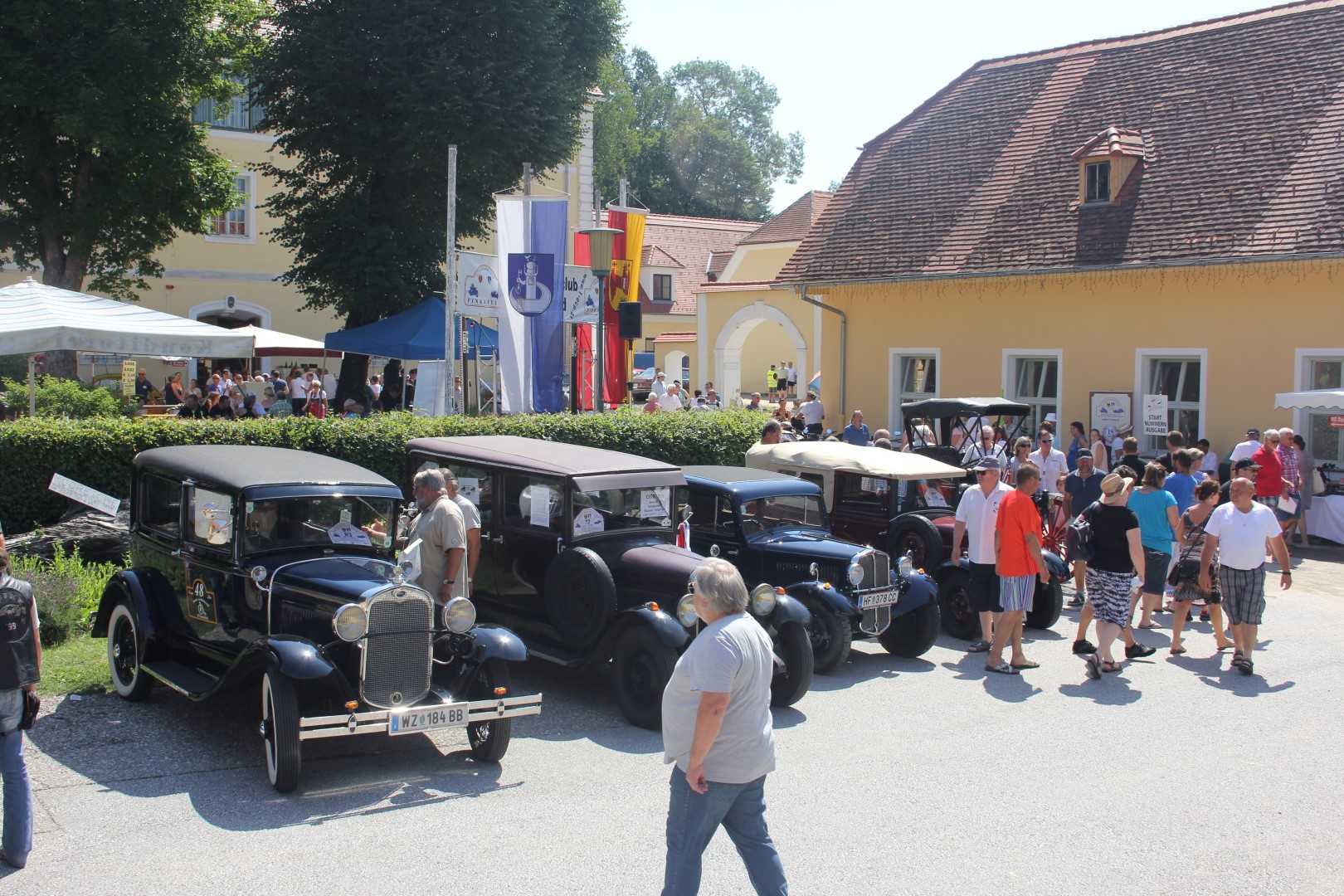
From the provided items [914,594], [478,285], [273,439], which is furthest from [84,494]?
[914,594]

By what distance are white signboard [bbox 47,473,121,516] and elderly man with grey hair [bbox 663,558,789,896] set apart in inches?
293

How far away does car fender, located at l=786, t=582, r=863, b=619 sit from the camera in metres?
9.26

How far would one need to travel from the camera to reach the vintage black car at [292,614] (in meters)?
6.53

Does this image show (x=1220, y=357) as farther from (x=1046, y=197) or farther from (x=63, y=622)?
(x=63, y=622)

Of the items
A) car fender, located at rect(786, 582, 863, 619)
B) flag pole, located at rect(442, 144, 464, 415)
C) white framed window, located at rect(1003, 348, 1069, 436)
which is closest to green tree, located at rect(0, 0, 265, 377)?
flag pole, located at rect(442, 144, 464, 415)

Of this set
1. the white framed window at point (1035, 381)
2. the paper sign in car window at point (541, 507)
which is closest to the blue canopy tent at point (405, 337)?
the white framed window at point (1035, 381)

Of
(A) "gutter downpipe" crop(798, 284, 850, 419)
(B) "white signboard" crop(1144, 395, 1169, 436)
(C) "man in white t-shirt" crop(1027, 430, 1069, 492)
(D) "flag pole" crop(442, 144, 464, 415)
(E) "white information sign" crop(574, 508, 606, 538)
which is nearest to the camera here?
(E) "white information sign" crop(574, 508, 606, 538)

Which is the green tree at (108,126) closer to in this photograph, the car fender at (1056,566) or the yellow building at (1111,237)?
the yellow building at (1111,237)

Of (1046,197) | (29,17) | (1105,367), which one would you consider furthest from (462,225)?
(1105,367)

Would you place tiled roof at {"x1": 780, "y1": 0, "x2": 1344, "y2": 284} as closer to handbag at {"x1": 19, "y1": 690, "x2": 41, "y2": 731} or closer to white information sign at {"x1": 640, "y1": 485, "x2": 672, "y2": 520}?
white information sign at {"x1": 640, "y1": 485, "x2": 672, "y2": 520}

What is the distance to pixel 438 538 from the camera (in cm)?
817

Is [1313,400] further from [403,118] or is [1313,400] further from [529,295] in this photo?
[403,118]

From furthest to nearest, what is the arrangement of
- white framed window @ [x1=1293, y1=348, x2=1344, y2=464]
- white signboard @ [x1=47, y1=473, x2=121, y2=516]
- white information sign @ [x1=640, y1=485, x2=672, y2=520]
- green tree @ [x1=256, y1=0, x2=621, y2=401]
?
1. green tree @ [x1=256, y1=0, x2=621, y2=401]
2. white framed window @ [x1=1293, y1=348, x2=1344, y2=464]
3. white signboard @ [x1=47, y1=473, x2=121, y2=516]
4. white information sign @ [x1=640, y1=485, x2=672, y2=520]

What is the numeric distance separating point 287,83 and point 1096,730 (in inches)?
872
